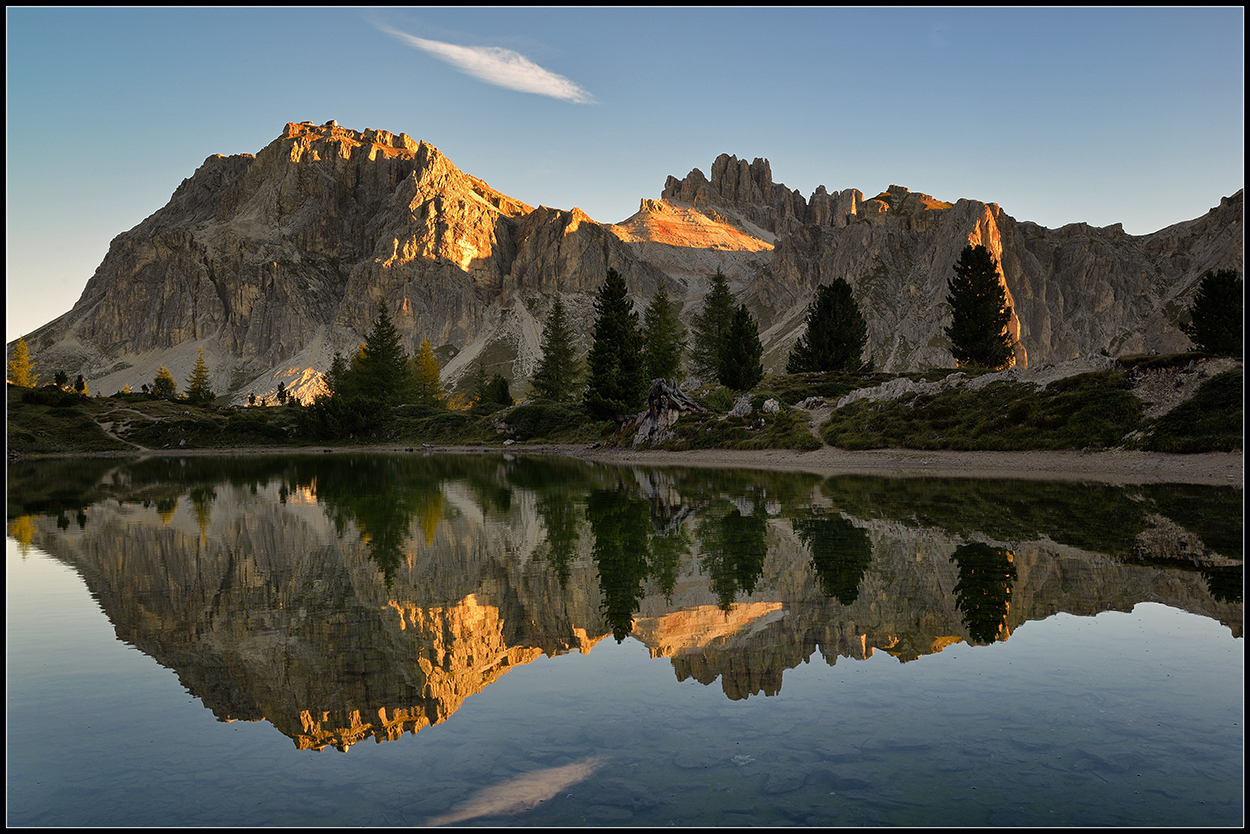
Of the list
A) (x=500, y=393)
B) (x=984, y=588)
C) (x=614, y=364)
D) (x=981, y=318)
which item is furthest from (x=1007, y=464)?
(x=500, y=393)

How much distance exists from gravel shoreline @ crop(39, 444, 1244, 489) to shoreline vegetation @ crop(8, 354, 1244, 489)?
0.29ft

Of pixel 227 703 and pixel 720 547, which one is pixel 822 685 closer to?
pixel 227 703

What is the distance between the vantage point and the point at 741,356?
228 ft

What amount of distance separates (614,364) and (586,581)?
169 feet

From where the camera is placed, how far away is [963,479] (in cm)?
2923

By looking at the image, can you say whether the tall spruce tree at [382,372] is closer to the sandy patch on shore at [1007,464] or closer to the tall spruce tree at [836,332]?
the tall spruce tree at [836,332]

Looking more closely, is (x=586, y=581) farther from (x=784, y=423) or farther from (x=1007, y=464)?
(x=784, y=423)

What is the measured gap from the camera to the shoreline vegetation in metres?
30.4

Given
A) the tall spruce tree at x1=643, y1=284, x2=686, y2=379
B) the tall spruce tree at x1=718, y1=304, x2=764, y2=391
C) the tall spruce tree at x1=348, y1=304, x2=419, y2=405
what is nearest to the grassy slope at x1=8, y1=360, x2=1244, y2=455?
the tall spruce tree at x1=718, y1=304, x2=764, y2=391

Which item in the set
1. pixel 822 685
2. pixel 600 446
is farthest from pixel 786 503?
pixel 600 446

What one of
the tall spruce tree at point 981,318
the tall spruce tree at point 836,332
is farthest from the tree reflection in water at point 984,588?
the tall spruce tree at point 981,318

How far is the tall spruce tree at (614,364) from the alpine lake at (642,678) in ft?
153

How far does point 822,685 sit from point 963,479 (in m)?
25.0

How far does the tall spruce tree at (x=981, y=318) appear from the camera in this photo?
245 ft
